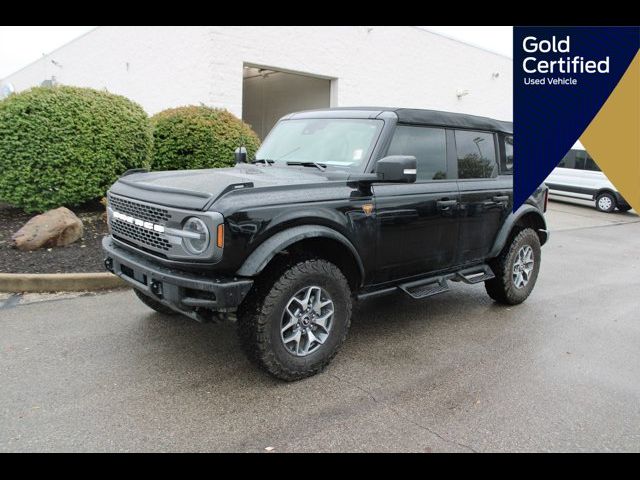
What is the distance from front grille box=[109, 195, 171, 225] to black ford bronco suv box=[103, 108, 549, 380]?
0.01m

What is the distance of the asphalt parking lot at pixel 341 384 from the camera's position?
2.83 metres

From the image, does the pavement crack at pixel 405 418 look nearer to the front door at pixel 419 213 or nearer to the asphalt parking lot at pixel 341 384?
the asphalt parking lot at pixel 341 384

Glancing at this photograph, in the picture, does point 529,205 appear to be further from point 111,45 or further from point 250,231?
point 111,45

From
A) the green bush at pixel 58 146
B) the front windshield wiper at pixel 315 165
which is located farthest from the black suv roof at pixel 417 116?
the green bush at pixel 58 146

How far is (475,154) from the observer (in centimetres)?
488

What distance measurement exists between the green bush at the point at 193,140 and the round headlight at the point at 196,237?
494cm

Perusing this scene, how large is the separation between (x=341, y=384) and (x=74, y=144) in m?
5.69

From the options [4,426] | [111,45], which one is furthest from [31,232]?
[111,45]

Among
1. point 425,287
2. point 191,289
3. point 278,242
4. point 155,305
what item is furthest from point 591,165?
point 191,289

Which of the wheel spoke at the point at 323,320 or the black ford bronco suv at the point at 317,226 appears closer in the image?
the black ford bronco suv at the point at 317,226

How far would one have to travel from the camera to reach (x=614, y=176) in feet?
13.2

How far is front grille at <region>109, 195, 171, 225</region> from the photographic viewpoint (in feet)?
10.8

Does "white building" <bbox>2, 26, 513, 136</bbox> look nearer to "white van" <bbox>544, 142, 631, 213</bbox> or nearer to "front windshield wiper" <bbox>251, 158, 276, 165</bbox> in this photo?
"white van" <bbox>544, 142, 631, 213</bbox>

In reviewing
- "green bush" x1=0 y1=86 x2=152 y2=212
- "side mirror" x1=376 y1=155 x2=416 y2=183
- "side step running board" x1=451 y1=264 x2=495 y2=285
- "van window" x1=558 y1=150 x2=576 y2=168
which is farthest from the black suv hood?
"van window" x1=558 y1=150 x2=576 y2=168
